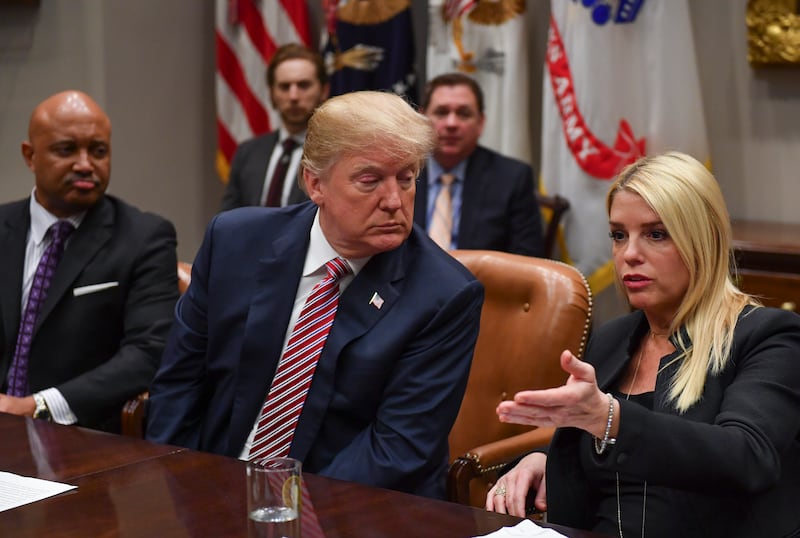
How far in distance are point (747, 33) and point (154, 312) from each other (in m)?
3.03

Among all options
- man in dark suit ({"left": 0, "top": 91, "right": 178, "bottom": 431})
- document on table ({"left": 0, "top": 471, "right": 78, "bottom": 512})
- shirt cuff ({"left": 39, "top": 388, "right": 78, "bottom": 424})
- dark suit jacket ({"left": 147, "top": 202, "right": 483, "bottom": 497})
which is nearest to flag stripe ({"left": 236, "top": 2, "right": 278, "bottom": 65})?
man in dark suit ({"left": 0, "top": 91, "right": 178, "bottom": 431})

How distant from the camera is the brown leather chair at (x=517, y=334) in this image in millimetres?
2881

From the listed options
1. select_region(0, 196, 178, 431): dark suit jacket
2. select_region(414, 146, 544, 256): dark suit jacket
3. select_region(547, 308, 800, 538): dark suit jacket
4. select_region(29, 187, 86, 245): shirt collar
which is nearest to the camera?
select_region(547, 308, 800, 538): dark suit jacket

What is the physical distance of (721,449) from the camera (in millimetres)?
1836

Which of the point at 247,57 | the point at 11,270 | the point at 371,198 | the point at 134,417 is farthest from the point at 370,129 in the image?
the point at 247,57

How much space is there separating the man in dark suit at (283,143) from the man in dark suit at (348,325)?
8.60 feet

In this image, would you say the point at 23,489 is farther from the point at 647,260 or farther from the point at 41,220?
the point at 41,220

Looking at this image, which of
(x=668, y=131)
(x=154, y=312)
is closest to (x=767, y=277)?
(x=668, y=131)

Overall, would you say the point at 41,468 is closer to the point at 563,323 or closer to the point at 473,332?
the point at 473,332

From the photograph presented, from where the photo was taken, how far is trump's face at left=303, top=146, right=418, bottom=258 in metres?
2.45

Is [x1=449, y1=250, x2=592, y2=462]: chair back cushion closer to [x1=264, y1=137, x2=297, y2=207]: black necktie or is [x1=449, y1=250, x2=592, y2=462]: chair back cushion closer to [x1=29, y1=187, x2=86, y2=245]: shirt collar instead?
[x1=29, y1=187, x2=86, y2=245]: shirt collar

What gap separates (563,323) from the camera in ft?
9.42

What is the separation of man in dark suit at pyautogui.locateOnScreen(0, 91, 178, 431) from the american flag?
2.70m

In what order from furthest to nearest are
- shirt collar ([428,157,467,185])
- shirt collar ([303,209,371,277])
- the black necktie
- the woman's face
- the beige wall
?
1. the black necktie
2. the beige wall
3. shirt collar ([428,157,467,185])
4. shirt collar ([303,209,371,277])
5. the woman's face
